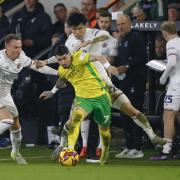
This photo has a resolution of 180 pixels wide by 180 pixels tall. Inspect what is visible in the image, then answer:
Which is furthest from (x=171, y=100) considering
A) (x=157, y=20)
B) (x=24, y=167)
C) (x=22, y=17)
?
(x=22, y=17)

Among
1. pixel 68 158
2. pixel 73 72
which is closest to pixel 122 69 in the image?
pixel 73 72

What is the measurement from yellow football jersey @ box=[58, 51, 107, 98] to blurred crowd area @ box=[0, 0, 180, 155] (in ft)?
6.61

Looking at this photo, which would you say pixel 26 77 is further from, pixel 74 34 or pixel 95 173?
pixel 95 173

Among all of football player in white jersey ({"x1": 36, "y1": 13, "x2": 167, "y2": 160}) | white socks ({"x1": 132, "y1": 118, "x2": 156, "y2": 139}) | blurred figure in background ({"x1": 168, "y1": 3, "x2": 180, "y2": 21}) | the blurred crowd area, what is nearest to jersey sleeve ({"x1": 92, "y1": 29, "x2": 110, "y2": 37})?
football player in white jersey ({"x1": 36, "y1": 13, "x2": 167, "y2": 160})

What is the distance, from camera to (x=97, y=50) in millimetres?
15555

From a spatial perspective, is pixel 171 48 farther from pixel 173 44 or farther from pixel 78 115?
pixel 78 115

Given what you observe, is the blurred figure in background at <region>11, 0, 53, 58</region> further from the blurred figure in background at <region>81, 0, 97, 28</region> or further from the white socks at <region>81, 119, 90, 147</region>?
the white socks at <region>81, 119, 90, 147</region>

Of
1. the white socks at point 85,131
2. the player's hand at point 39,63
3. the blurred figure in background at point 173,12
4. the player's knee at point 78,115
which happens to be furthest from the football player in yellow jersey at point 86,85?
the blurred figure in background at point 173,12

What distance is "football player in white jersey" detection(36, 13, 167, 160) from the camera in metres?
15.0

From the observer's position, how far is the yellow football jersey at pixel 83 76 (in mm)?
14219

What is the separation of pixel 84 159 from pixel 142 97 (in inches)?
61.3

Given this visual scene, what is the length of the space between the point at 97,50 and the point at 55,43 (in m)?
1.63

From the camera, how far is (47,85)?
1848 cm

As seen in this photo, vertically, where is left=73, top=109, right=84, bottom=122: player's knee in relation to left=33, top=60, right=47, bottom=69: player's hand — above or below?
below
